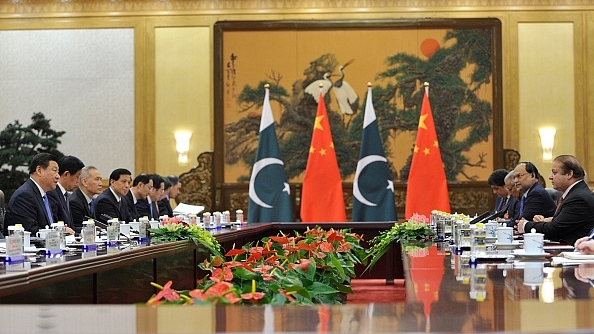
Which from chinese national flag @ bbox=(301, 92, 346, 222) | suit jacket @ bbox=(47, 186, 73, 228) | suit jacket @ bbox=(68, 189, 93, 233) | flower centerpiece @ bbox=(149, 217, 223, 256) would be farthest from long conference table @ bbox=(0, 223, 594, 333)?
chinese national flag @ bbox=(301, 92, 346, 222)

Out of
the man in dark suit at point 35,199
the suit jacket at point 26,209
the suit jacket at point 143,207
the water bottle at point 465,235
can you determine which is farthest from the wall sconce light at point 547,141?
the water bottle at point 465,235

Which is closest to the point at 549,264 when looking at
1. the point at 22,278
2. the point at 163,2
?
the point at 22,278

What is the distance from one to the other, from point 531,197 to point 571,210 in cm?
184

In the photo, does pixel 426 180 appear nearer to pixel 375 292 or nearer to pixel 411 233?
pixel 375 292

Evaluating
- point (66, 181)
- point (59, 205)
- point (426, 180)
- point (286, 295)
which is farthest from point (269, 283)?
point (426, 180)

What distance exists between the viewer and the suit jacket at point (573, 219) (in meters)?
5.58

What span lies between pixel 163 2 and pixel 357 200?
4.01m

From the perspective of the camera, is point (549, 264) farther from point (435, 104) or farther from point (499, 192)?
point (435, 104)

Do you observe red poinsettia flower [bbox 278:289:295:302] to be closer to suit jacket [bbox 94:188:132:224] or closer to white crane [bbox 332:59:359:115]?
suit jacket [bbox 94:188:132:224]

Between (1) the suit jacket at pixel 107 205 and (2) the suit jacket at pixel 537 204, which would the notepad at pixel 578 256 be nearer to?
(2) the suit jacket at pixel 537 204

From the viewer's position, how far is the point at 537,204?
7.37m

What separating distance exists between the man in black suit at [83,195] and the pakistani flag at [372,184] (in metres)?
4.00

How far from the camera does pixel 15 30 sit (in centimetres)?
1266

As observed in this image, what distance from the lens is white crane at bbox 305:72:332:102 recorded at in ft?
40.6
